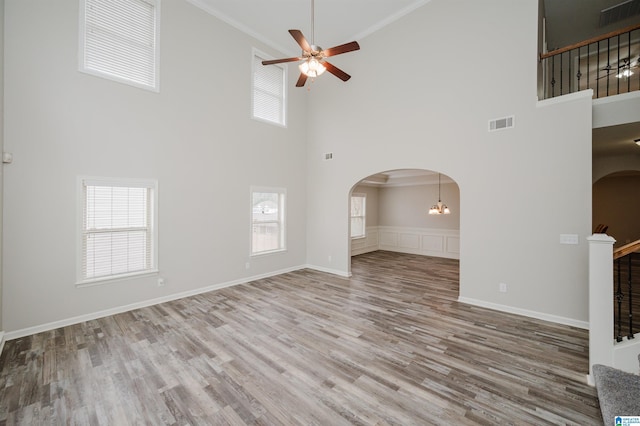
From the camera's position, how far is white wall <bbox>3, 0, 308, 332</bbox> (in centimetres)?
329

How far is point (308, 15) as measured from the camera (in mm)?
5273

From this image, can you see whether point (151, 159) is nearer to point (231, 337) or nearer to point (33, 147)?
point (33, 147)

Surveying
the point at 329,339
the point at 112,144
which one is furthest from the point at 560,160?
the point at 112,144

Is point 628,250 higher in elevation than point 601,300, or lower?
higher

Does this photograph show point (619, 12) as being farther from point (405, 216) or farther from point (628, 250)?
point (405, 216)

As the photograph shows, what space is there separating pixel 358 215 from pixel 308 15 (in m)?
5.94

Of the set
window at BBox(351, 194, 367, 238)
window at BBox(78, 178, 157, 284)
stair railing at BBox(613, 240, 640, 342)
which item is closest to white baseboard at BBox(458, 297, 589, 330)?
stair railing at BBox(613, 240, 640, 342)

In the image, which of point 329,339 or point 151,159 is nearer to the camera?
point 329,339

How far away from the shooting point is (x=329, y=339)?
3.21 m

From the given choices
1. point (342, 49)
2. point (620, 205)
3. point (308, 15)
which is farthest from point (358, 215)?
point (620, 205)

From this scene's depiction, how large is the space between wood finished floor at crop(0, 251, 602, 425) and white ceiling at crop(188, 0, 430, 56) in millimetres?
5554

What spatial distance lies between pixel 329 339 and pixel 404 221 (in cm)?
710

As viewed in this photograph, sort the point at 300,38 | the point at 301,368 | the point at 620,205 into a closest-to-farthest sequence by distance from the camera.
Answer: the point at 301,368, the point at 300,38, the point at 620,205

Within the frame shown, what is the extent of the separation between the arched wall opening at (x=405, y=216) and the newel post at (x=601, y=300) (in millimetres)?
5802
